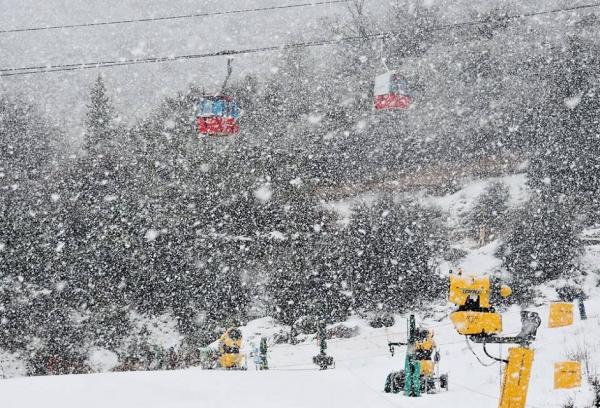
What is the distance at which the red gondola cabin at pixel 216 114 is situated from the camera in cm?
1605

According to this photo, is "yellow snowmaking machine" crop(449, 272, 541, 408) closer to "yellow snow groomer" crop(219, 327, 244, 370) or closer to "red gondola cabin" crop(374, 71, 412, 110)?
"yellow snow groomer" crop(219, 327, 244, 370)

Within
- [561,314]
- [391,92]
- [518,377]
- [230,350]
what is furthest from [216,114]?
[518,377]

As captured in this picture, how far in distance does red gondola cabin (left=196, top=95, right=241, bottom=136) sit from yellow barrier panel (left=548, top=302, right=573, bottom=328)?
990cm

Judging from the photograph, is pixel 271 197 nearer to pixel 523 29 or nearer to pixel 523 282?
pixel 523 282

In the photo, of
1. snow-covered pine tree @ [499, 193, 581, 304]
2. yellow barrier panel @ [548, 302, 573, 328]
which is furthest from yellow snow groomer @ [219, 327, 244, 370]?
snow-covered pine tree @ [499, 193, 581, 304]

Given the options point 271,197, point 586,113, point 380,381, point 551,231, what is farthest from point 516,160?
point 380,381

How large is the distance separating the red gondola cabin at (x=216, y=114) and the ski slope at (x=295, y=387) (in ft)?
25.1

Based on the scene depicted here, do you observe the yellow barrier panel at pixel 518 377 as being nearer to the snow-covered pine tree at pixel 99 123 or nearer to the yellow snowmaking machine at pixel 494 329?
the yellow snowmaking machine at pixel 494 329

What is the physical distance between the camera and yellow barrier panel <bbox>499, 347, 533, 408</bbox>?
14.2 ft

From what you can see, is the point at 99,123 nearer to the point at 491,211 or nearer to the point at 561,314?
the point at 491,211

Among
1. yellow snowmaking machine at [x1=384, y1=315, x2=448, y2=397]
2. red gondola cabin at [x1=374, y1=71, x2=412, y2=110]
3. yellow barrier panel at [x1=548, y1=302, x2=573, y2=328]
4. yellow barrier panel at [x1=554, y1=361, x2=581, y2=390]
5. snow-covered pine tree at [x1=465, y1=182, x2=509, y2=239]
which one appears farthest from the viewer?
snow-covered pine tree at [x1=465, y1=182, x2=509, y2=239]

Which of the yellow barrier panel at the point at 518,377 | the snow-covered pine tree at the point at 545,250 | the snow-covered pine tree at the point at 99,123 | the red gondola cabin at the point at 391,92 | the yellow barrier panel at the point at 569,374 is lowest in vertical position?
the yellow barrier panel at the point at 569,374

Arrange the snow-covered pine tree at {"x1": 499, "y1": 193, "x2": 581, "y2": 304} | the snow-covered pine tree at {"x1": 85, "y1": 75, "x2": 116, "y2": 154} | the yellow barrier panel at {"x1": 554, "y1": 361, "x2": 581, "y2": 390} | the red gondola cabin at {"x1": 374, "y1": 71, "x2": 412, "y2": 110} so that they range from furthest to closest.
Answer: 1. the snow-covered pine tree at {"x1": 85, "y1": 75, "x2": 116, "y2": 154}
2. the snow-covered pine tree at {"x1": 499, "y1": 193, "x2": 581, "y2": 304}
3. the red gondola cabin at {"x1": 374, "y1": 71, "x2": 412, "y2": 110}
4. the yellow barrier panel at {"x1": 554, "y1": 361, "x2": 581, "y2": 390}

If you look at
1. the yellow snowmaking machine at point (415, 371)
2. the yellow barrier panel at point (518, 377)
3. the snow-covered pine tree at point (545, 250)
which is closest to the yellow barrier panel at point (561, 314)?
the yellow snowmaking machine at point (415, 371)
